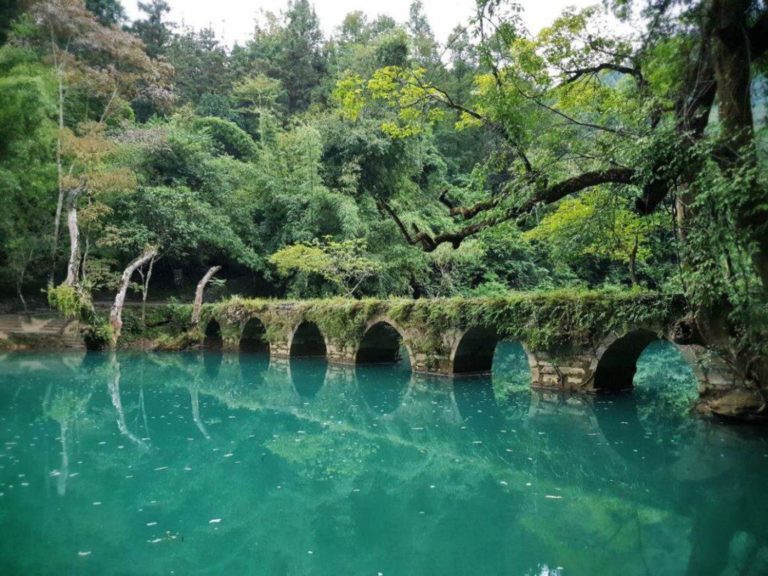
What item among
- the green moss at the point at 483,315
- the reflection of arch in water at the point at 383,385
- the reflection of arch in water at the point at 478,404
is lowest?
the reflection of arch in water at the point at 383,385

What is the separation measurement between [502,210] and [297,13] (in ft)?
119

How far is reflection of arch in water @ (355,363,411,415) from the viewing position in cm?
1133

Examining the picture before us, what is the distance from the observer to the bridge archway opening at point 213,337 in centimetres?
2313

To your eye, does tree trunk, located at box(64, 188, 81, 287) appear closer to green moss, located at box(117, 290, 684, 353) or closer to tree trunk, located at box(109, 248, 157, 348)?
tree trunk, located at box(109, 248, 157, 348)

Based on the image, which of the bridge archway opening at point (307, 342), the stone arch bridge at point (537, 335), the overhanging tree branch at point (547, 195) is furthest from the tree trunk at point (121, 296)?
the overhanging tree branch at point (547, 195)

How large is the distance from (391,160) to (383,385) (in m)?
14.7

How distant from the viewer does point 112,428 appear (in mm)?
9117

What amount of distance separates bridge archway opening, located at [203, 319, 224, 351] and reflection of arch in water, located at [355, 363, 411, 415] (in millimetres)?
8790

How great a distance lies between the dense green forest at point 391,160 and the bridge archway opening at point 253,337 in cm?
255

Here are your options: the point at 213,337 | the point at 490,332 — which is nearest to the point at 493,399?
the point at 490,332

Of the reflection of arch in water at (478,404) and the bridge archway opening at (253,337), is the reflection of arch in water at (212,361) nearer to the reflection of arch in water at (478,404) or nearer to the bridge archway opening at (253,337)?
the bridge archway opening at (253,337)

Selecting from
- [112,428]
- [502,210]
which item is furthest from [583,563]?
[112,428]

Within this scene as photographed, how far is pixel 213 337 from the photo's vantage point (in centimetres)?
2361

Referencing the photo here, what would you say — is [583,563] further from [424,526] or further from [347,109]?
[347,109]
